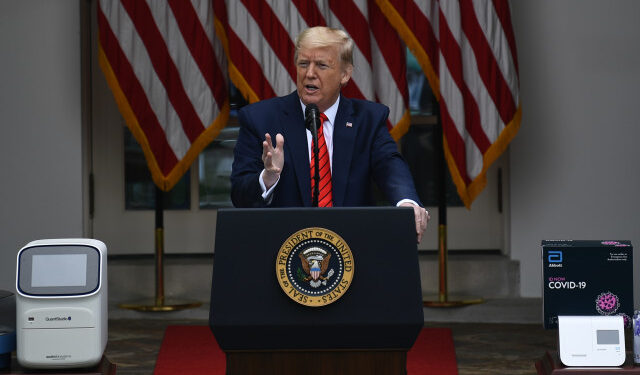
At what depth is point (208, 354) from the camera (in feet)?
14.8

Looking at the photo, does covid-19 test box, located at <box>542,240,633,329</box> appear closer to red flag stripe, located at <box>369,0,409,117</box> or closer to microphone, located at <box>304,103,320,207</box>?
microphone, located at <box>304,103,320,207</box>

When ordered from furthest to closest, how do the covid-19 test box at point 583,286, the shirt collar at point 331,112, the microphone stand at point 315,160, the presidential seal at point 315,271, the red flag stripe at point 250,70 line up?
the red flag stripe at point 250,70 → the shirt collar at point 331,112 → the covid-19 test box at point 583,286 → the microphone stand at point 315,160 → the presidential seal at point 315,271

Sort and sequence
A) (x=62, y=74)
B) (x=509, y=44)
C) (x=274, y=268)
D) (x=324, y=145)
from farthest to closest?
(x=62, y=74) < (x=509, y=44) < (x=324, y=145) < (x=274, y=268)

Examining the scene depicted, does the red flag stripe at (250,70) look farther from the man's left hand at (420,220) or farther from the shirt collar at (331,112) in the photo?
the man's left hand at (420,220)

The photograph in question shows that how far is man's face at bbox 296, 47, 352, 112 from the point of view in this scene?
2.56 m

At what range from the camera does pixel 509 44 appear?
5.03 meters

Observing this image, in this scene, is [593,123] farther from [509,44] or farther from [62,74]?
[62,74]

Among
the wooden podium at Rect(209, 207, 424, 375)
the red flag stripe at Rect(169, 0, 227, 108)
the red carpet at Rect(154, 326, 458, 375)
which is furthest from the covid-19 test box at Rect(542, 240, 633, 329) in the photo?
the red flag stripe at Rect(169, 0, 227, 108)

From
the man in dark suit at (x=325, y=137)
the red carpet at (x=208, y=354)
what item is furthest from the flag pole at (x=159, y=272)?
the man in dark suit at (x=325, y=137)

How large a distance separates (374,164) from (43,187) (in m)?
3.21

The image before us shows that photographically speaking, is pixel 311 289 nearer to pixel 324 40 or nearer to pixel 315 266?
pixel 315 266

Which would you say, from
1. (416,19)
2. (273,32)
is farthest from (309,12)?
(416,19)

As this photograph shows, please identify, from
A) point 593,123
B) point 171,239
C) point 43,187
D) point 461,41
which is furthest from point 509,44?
point 43,187

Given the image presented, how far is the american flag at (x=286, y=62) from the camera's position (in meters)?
5.00
